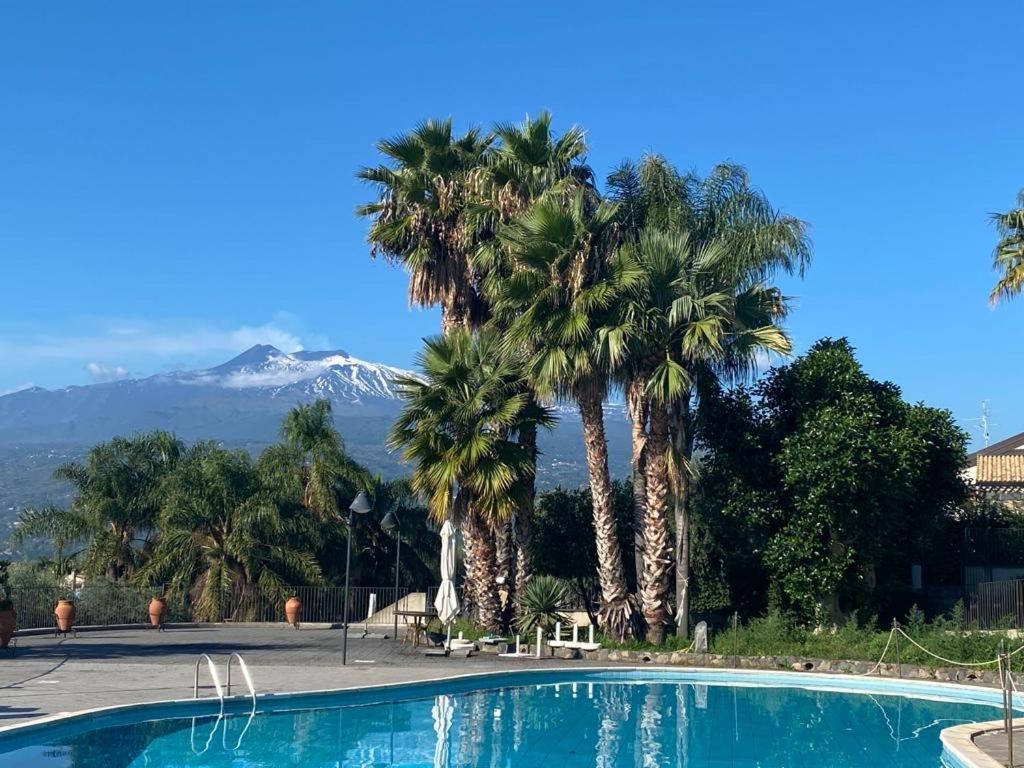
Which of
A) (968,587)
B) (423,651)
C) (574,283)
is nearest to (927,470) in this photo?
(968,587)

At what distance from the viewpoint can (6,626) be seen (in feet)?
68.3

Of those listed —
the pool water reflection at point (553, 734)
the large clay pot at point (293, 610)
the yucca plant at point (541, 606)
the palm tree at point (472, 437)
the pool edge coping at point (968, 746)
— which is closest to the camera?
the pool edge coping at point (968, 746)

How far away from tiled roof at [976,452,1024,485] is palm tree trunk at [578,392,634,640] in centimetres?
1267

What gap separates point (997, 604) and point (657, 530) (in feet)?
23.1

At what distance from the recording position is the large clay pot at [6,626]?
68.1ft

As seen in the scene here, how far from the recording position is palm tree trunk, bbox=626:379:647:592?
2266cm

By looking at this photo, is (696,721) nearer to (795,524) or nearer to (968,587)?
(795,524)

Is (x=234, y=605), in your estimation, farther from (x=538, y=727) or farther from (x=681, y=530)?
(x=538, y=727)

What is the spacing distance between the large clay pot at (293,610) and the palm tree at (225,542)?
3.70ft

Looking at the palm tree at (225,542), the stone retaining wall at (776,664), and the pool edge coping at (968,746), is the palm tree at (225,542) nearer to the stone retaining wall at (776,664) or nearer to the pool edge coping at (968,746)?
the stone retaining wall at (776,664)

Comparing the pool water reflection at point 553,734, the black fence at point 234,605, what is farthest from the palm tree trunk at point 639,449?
the black fence at point 234,605

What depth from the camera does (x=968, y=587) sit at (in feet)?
86.1

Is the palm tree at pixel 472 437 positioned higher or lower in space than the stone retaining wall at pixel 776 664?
higher

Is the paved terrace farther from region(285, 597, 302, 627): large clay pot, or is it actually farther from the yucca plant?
the yucca plant
